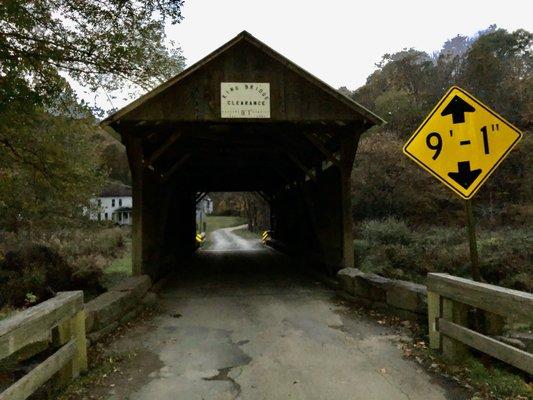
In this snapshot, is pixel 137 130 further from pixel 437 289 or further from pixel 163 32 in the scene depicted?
pixel 437 289

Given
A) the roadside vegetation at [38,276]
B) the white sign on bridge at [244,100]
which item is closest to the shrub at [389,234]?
the white sign on bridge at [244,100]

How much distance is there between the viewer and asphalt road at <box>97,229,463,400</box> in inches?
172

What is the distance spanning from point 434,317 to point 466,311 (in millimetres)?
461

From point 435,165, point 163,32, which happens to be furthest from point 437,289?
point 163,32

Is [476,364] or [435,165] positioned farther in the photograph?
[435,165]

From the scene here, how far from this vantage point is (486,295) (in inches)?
169

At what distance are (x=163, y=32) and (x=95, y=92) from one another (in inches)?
94.8

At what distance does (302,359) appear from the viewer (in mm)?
Result: 5305

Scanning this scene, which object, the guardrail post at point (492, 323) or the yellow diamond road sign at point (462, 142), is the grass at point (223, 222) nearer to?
the yellow diamond road sign at point (462, 142)

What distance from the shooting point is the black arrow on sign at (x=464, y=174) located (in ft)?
16.3

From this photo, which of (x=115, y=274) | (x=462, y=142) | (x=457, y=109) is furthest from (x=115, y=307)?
(x=115, y=274)

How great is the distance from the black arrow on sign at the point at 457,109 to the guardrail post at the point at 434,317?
208 centimetres

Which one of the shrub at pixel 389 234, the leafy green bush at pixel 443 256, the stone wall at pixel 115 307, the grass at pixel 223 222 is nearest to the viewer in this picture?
the stone wall at pixel 115 307

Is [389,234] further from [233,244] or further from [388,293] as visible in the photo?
[233,244]
